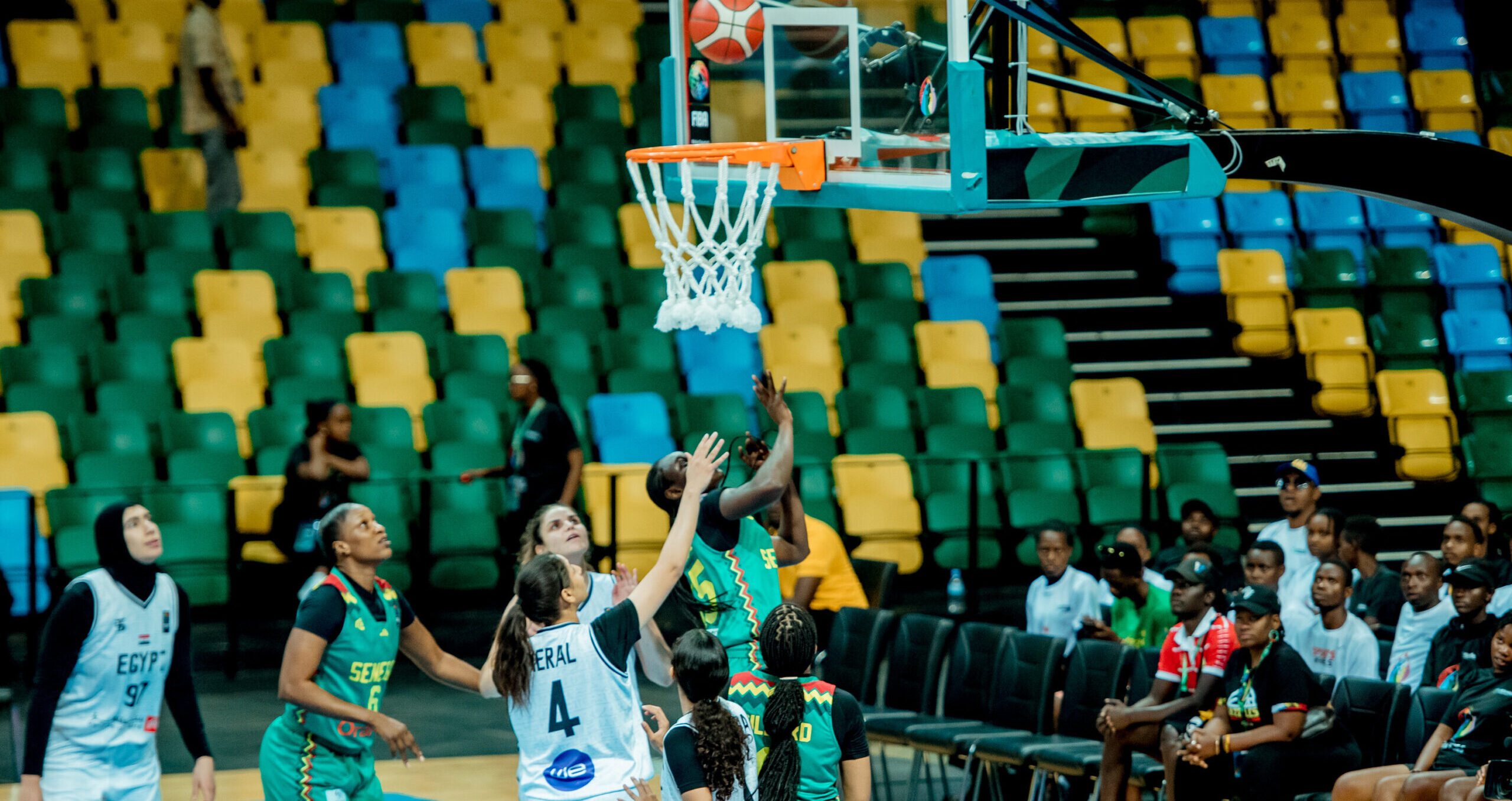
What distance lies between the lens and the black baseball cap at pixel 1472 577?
6828 mm

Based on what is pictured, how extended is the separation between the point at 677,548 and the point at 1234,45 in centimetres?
1241

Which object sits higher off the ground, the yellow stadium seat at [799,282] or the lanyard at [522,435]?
the yellow stadium seat at [799,282]

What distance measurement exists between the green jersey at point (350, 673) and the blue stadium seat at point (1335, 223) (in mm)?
10709

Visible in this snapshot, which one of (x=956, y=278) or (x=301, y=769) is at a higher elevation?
(x=956, y=278)

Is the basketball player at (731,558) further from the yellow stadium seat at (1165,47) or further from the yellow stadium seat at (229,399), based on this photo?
the yellow stadium seat at (1165,47)

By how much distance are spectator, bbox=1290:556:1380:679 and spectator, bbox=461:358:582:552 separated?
13.5 ft

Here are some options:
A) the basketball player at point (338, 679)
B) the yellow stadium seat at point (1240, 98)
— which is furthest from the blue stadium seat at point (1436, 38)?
the basketball player at point (338, 679)

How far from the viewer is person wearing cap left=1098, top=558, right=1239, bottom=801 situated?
6781mm

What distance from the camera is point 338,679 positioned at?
5.05 metres

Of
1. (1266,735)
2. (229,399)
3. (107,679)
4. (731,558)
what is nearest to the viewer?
(107,679)

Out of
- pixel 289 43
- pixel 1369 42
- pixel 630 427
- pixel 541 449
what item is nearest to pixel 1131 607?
pixel 541 449

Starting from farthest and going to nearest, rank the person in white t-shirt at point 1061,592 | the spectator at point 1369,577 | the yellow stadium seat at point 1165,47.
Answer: the yellow stadium seat at point 1165,47, the spectator at point 1369,577, the person in white t-shirt at point 1061,592

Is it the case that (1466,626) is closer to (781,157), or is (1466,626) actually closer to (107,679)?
(781,157)

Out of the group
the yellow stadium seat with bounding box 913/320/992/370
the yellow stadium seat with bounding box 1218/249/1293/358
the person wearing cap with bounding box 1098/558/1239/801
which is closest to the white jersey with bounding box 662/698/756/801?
the person wearing cap with bounding box 1098/558/1239/801
